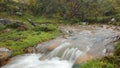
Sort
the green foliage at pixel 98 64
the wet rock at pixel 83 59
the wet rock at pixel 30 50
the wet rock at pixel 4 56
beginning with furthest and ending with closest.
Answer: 1. the wet rock at pixel 30 50
2. the wet rock at pixel 4 56
3. the wet rock at pixel 83 59
4. the green foliage at pixel 98 64

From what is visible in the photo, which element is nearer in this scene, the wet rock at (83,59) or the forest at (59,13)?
the wet rock at (83,59)

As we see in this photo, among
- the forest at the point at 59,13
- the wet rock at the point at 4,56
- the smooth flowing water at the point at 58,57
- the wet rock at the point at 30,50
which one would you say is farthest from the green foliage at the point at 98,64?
the forest at the point at 59,13

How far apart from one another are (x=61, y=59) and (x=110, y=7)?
33769 millimetres

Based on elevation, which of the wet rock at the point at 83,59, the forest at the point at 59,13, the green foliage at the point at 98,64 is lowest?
the forest at the point at 59,13

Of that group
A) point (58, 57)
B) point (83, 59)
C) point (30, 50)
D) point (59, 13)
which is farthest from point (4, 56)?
point (59, 13)

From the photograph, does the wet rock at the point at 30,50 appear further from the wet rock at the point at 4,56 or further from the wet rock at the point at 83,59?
the wet rock at the point at 83,59

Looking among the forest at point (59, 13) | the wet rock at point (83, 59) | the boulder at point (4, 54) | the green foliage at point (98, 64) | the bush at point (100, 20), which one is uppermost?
the green foliage at point (98, 64)

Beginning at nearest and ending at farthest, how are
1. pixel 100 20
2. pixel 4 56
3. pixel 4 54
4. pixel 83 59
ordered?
1. pixel 83 59
2. pixel 4 56
3. pixel 4 54
4. pixel 100 20

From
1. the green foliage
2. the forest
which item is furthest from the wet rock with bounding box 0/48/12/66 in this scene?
the forest

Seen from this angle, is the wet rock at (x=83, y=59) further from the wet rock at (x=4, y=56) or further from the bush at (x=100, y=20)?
the bush at (x=100, y=20)

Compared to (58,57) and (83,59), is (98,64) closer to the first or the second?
(83,59)

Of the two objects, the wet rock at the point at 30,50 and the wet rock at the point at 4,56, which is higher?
the wet rock at the point at 4,56

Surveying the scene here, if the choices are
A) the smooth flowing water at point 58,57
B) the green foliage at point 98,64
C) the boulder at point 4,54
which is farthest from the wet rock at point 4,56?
the green foliage at point 98,64

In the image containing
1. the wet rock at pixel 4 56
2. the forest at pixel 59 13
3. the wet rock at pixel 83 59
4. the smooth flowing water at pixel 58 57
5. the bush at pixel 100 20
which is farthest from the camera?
the bush at pixel 100 20
